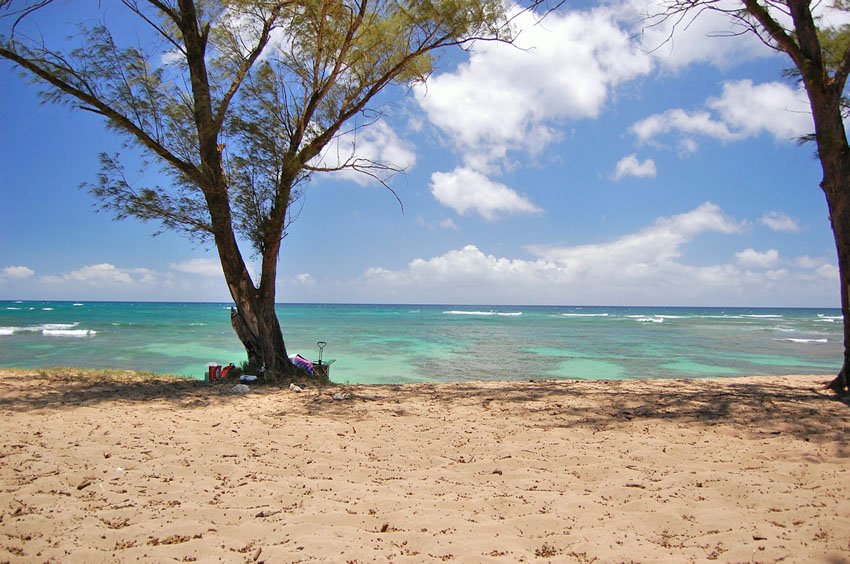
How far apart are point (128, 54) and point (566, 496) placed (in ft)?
27.7

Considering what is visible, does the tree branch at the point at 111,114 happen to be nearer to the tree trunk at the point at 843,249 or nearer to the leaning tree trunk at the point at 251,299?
the leaning tree trunk at the point at 251,299

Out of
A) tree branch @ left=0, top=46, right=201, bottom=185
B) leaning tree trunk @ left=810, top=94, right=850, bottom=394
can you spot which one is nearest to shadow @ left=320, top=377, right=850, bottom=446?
leaning tree trunk @ left=810, top=94, right=850, bottom=394

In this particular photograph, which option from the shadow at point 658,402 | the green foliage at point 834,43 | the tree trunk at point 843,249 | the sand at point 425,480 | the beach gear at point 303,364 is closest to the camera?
the sand at point 425,480

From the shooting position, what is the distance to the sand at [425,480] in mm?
2572

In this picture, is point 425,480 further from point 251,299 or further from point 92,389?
point 251,299

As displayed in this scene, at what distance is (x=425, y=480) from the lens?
3500 mm

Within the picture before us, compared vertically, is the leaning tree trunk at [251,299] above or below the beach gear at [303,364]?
above

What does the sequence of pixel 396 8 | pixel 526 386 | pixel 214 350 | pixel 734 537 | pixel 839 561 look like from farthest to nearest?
pixel 214 350 < pixel 396 8 < pixel 526 386 < pixel 734 537 < pixel 839 561

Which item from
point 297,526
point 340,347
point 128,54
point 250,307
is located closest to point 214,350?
point 340,347

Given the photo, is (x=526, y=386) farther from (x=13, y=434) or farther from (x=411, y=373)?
(x=411, y=373)

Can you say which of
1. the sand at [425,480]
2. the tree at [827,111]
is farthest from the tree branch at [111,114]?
the tree at [827,111]

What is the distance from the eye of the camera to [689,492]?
127 inches

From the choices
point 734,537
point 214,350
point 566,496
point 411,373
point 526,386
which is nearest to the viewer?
point 734,537

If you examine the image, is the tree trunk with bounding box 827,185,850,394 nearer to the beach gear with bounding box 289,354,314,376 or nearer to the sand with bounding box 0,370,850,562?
the sand with bounding box 0,370,850,562
